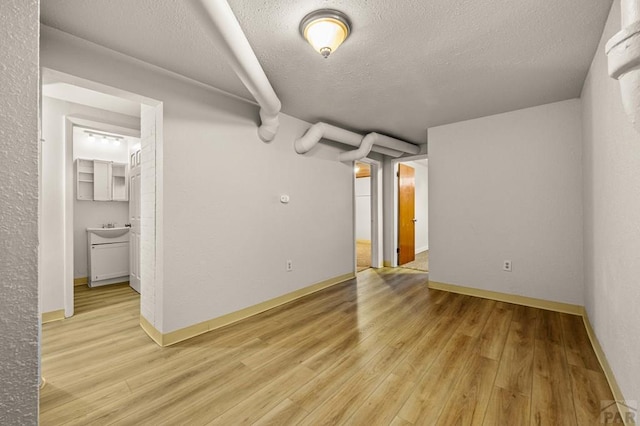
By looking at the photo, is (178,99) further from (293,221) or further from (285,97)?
(293,221)

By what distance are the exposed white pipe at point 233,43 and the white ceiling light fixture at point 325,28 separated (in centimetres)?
38

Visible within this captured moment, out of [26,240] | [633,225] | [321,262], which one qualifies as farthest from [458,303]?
[26,240]

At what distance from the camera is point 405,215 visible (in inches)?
209

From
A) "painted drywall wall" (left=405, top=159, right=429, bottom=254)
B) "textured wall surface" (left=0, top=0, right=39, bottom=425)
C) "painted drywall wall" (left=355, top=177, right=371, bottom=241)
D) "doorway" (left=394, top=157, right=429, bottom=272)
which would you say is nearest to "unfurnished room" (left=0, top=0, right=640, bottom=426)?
"textured wall surface" (left=0, top=0, right=39, bottom=425)

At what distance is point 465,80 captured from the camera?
244cm

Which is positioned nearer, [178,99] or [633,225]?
[633,225]

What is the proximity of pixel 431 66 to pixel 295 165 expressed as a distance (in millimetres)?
1795

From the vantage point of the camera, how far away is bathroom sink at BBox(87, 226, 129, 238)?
3962mm

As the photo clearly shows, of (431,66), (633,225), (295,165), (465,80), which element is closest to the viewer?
(633,225)

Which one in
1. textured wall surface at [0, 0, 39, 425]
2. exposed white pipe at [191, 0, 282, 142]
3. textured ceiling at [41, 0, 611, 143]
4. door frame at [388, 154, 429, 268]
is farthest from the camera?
door frame at [388, 154, 429, 268]

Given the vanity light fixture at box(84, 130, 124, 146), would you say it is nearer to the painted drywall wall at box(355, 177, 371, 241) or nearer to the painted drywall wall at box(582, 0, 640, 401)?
the painted drywall wall at box(582, 0, 640, 401)

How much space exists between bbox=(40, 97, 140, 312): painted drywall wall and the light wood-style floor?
1.37ft

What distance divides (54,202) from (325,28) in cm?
313

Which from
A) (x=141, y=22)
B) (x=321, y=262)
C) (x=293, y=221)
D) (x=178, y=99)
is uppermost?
(x=141, y=22)
